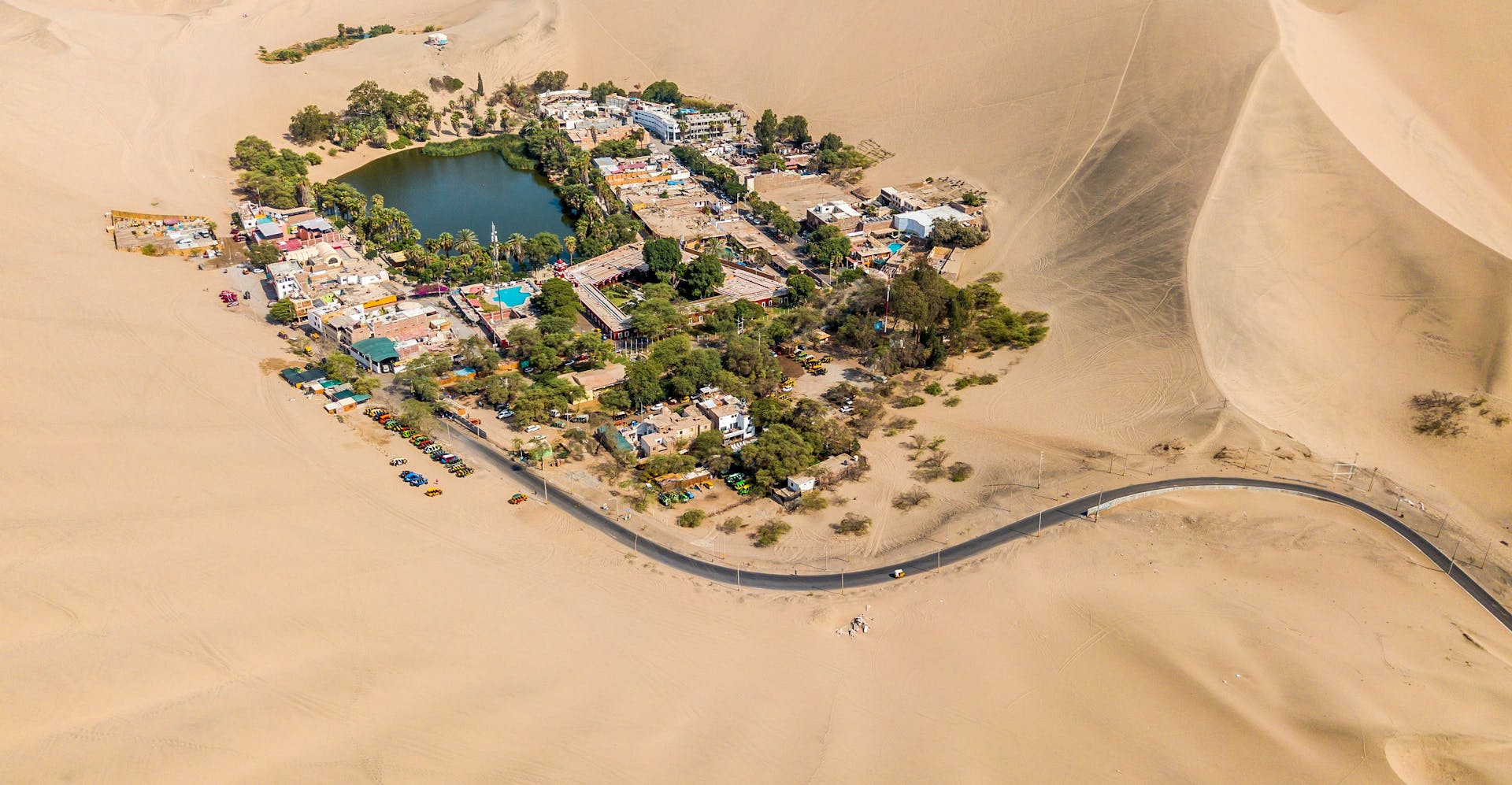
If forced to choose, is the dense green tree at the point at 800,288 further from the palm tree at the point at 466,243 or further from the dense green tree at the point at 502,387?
the palm tree at the point at 466,243

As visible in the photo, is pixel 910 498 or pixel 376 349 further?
pixel 376 349

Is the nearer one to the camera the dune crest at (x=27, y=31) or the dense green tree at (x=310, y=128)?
the dense green tree at (x=310, y=128)

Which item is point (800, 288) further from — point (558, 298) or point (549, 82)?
point (549, 82)

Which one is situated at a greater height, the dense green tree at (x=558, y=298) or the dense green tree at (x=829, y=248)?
the dense green tree at (x=829, y=248)

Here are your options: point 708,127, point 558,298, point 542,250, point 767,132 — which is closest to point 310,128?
point 708,127

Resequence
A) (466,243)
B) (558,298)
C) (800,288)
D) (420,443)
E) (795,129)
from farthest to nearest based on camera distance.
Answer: (795,129) < (466,243) < (800,288) < (558,298) < (420,443)

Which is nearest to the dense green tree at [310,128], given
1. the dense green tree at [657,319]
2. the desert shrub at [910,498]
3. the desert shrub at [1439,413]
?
the dense green tree at [657,319]
